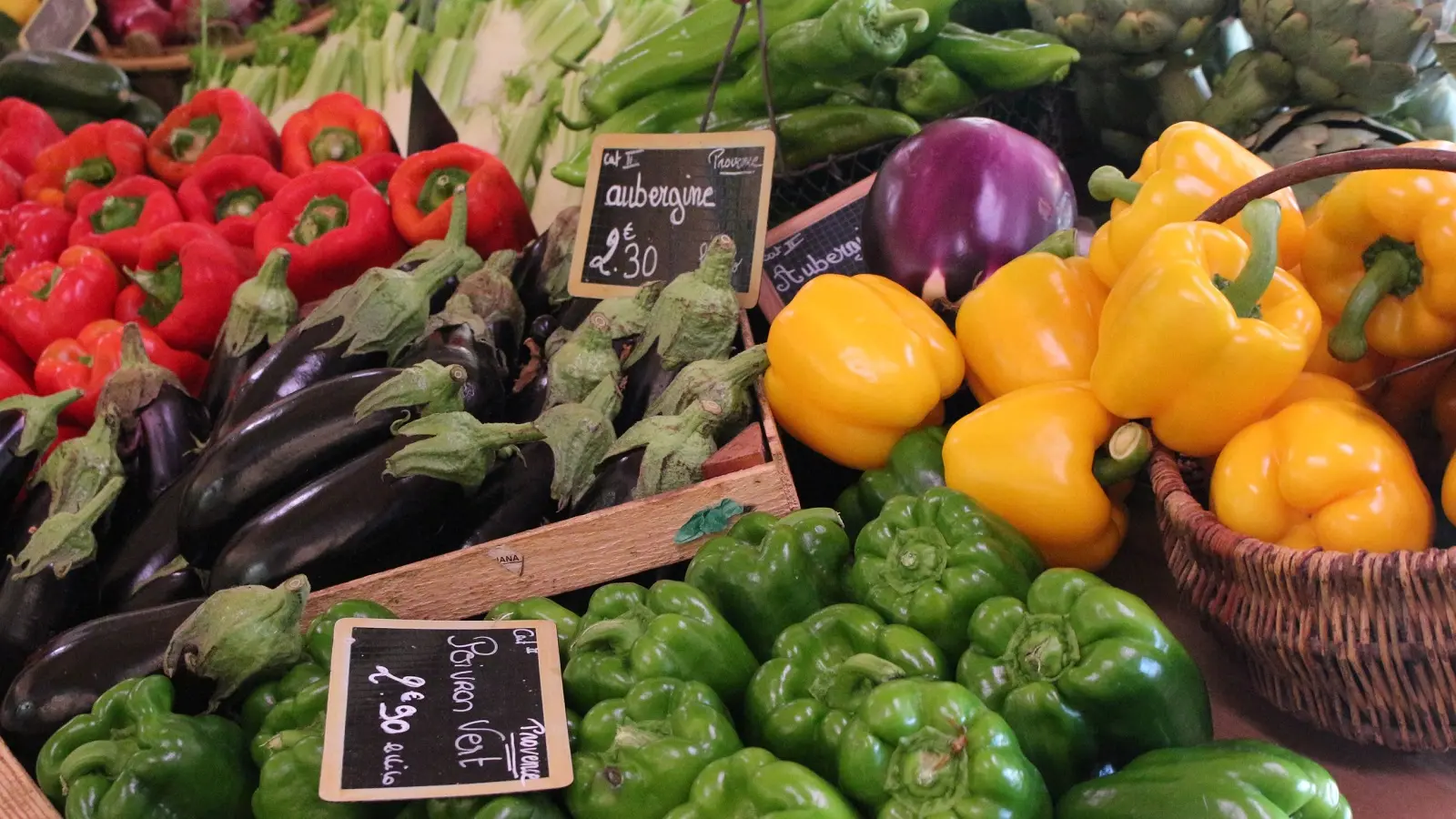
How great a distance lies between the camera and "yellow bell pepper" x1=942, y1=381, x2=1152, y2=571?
4.53 feet

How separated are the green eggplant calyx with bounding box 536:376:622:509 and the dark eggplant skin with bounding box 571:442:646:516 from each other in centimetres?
1

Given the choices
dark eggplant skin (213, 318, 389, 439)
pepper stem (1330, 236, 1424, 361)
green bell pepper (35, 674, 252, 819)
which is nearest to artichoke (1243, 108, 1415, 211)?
pepper stem (1330, 236, 1424, 361)

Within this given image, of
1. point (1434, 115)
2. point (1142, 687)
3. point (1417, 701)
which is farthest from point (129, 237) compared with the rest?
A: point (1434, 115)

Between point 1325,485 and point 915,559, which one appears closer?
point 1325,485

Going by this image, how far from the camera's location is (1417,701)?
1082mm

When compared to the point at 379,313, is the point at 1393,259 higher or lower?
higher

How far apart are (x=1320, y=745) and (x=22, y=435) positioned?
6.71 ft

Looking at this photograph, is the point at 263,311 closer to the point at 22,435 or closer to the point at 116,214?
the point at 22,435

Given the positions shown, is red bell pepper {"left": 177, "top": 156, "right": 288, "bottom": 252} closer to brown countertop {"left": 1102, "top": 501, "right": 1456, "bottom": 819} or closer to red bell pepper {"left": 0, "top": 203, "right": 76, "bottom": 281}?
red bell pepper {"left": 0, "top": 203, "right": 76, "bottom": 281}

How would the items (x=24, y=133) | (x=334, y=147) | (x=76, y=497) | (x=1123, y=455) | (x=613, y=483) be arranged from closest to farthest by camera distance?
(x=1123, y=455) → (x=613, y=483) → (x=76, y=497) → (x=334, y=147) → (x=24, y=133)

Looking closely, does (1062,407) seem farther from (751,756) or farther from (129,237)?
(129,237)

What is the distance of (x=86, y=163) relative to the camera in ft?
10.9

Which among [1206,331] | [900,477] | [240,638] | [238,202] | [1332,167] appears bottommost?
[238,202]

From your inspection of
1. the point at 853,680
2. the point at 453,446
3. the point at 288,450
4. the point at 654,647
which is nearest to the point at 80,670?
the point at 288,450
